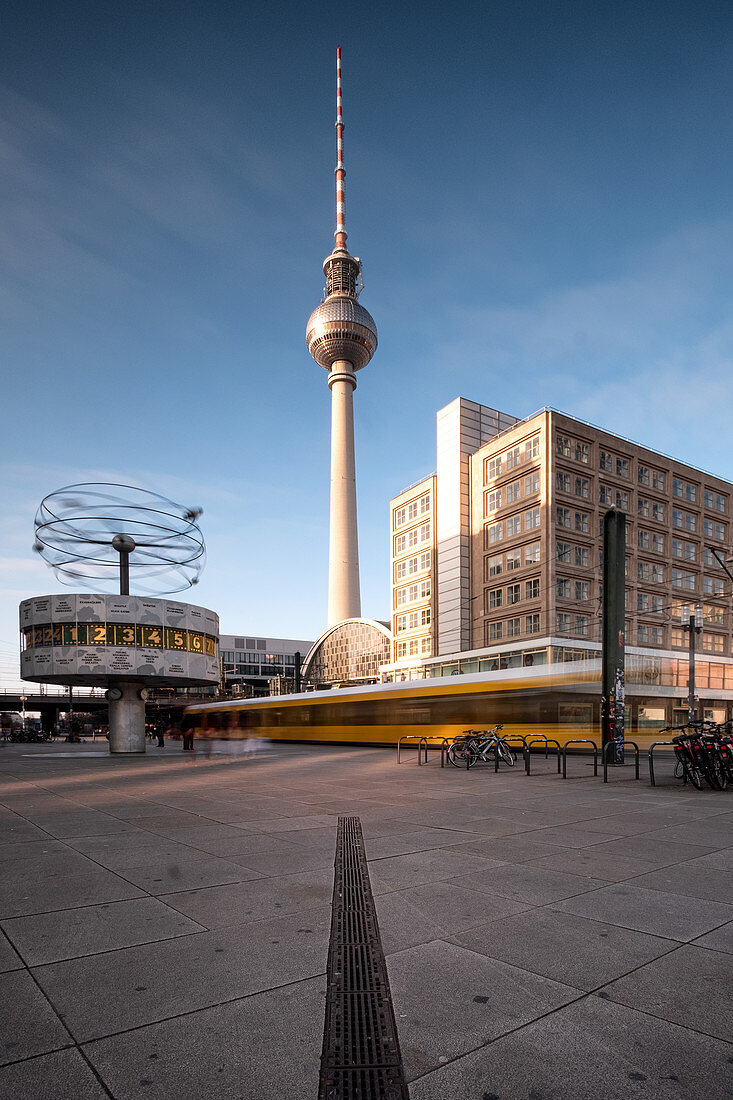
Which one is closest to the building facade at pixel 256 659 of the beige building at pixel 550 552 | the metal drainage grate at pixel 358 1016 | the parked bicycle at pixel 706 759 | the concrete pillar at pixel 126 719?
the beige building at pixel 550 552

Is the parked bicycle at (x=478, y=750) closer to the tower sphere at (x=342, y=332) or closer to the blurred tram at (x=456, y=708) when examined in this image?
the blurred tram at (x=456, y=708)

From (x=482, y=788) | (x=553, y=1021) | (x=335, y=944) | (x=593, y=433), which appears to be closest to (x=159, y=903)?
(x=335, y=944)

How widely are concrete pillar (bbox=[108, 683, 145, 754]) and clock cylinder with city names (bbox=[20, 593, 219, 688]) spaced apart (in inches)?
30.9

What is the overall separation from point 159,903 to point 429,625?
55.9m

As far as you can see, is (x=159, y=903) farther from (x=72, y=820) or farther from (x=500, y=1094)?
(x=72, y=820)

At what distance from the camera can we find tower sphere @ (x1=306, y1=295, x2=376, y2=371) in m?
109

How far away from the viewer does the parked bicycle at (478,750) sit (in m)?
18.8

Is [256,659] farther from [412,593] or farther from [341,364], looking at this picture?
[412,593]

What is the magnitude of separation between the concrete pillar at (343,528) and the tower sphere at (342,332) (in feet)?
37.4

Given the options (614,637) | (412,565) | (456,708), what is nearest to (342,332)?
(412,565)

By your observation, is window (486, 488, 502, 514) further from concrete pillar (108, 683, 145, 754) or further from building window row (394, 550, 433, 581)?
concrete pillar (108, 683, 145, 754)

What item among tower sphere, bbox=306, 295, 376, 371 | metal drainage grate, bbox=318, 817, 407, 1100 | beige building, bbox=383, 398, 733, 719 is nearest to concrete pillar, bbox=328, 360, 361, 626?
tower sphere, bbox=306, 295, 376, 371

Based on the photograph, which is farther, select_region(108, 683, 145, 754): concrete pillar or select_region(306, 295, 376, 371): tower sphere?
select_region(306, 295, 376, 371): tower sphere

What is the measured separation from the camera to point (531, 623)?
49.4 metres
